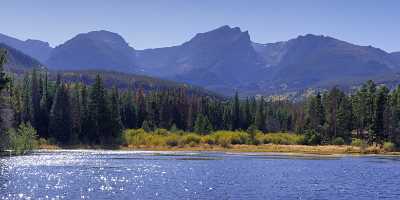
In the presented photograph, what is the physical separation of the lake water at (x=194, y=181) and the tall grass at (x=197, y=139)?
6301cm

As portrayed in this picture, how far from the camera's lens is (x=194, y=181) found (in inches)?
2815

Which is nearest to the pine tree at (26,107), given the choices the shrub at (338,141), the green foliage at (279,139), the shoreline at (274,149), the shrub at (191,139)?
the shoreline at (274,149)

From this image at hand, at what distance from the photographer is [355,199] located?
2219 inches

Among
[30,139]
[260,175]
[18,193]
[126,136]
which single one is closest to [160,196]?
[18,193]

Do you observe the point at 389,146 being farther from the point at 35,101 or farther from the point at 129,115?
the point at 35,101

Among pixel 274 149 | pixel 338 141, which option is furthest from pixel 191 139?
pixel 338 141

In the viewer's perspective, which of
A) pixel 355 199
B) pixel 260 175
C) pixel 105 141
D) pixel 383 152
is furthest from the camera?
pixel 105 141

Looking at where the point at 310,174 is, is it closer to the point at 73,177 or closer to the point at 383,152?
the point at 73,177

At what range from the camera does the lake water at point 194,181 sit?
58.3 m

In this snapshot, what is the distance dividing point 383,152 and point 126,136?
65538 millimetres

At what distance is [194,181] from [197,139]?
308 ft

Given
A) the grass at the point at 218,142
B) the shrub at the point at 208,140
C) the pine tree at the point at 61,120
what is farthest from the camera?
the shrub at the point at 208,140

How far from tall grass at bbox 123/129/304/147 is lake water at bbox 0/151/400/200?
63013 mm

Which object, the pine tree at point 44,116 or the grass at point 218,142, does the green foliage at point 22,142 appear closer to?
the pine tree at point 44,116
